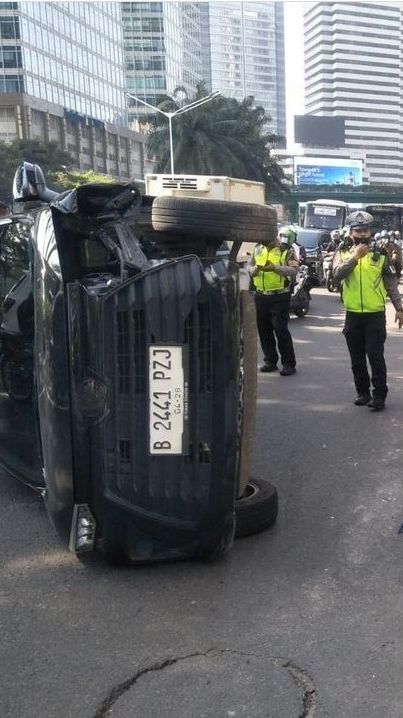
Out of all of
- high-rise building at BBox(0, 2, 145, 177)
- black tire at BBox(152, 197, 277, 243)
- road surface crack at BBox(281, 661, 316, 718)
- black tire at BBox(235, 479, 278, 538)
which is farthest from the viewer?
high-rise building at BBox(0, 2, 145, 177)

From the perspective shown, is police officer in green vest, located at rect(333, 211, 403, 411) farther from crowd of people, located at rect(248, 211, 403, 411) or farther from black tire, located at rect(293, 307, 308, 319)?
black tire, located at rect(293, 307, 308, 319)

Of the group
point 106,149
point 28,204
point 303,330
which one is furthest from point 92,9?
point 28,204

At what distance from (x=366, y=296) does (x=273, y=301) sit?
2020mm

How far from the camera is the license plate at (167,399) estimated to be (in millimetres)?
3193

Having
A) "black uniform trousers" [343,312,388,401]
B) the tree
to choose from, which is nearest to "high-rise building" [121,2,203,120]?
the tree

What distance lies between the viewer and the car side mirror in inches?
→ 173

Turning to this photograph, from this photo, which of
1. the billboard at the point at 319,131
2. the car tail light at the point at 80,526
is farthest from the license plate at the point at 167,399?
the billboard at the point at 319,131

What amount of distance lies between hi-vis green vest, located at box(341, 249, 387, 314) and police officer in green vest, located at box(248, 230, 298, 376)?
1.67m

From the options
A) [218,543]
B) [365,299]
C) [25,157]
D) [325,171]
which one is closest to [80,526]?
[218,543]

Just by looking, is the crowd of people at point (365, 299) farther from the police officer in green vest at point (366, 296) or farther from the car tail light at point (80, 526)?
the car tail light at point (80, 526)

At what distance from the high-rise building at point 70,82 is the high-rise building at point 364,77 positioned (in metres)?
91.2

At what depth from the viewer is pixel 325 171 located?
129750 mm

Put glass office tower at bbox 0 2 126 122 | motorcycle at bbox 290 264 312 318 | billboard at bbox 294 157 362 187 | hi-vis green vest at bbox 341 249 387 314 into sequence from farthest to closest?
billboard at bbox 294 157 362 187 < glass office tower at bbox 0 2 126 122 < motorcycle at bbox 290 264 312 318 < hi-vis green vest at bbox 341 249 387 314

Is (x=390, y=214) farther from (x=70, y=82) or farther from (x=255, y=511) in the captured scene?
(x=70, y=82)
